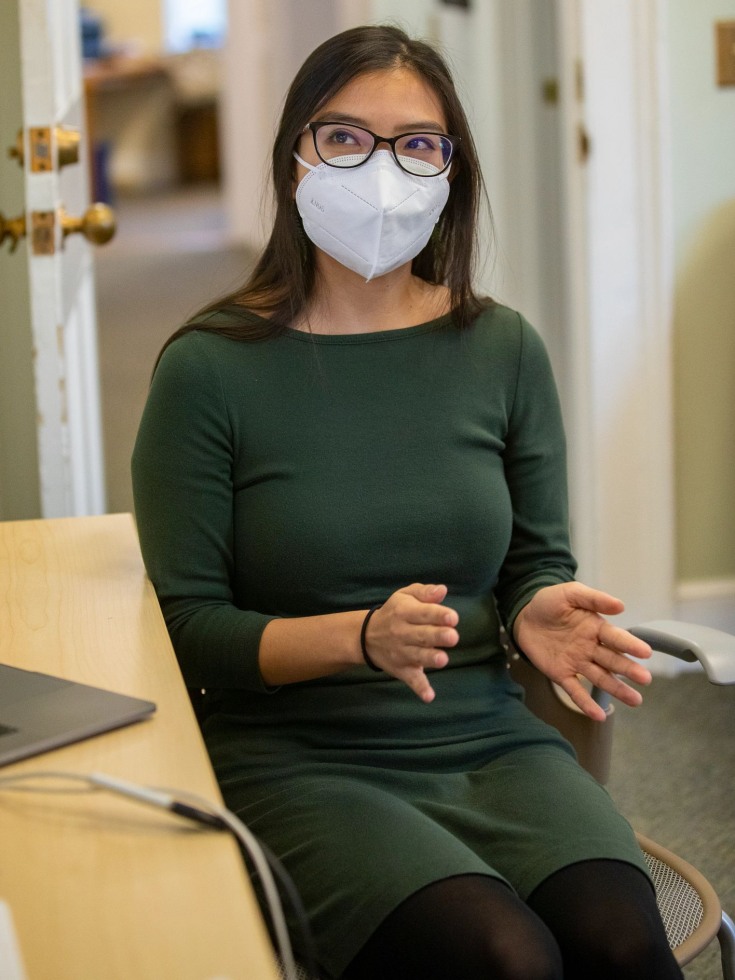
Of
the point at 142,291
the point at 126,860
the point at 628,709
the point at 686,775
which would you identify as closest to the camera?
the point at 126,860

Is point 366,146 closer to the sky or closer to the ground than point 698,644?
closer to the sky

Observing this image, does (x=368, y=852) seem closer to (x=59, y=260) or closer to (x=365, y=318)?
(x=365, y=318)

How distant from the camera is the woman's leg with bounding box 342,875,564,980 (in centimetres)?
90

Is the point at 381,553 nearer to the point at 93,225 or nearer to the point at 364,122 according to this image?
the point at 364,122

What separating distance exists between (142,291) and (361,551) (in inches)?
181

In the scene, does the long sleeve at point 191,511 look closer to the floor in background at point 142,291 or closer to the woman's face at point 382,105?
the woman's face at point 382,105

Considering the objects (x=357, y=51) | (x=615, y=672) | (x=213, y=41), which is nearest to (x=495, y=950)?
(x=615, y=672)

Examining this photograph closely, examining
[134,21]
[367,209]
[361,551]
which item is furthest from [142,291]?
[134,21]

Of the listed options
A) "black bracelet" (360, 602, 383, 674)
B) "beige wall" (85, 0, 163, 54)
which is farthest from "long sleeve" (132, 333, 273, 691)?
"beige wall" (85, 0, 163, 54)

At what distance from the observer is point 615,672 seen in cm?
112

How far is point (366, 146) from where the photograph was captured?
4.12ft

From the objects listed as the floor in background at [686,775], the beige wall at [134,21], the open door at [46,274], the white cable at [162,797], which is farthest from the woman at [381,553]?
the beige wall at [134,21]

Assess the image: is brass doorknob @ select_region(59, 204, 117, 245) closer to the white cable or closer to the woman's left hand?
the woman's left hand

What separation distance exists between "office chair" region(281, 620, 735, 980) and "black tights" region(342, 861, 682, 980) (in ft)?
0.23
